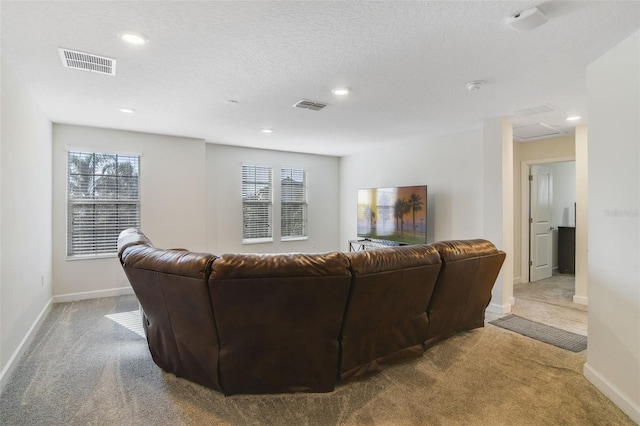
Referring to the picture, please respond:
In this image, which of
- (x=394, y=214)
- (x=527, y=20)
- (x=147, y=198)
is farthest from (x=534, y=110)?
(x=147, y=198)

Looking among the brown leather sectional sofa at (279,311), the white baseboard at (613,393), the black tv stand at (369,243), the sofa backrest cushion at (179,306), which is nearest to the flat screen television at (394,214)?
the black tv stand at (369,243)

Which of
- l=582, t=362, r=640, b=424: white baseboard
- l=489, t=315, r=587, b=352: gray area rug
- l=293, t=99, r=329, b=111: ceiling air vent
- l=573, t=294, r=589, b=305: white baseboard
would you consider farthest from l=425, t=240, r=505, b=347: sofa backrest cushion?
l=573, t=294, r=589, b=305: white baseboard

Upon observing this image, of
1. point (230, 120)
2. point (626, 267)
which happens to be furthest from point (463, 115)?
point (230, 120)

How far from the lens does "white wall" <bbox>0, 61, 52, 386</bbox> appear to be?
2.46m

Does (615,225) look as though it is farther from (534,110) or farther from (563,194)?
(563,194)

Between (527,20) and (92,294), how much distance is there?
565 cm

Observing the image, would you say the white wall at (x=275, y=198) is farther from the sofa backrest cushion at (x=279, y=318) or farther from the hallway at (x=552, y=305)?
the sofa backrest cushion at (x=279, y=318)

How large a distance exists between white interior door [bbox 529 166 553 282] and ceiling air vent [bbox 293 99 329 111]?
407 cm

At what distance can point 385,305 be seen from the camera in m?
2.29

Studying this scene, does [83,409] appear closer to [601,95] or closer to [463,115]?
[601,95]

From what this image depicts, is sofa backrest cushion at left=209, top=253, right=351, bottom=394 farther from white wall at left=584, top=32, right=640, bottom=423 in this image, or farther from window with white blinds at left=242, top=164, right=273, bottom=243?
window with white blinds at left=242, top=164, right=273, bottom=243

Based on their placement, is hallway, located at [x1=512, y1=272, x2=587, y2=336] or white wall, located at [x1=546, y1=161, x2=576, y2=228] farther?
white wall, located at [x1=546, y1=161, x2=576, y2=228]

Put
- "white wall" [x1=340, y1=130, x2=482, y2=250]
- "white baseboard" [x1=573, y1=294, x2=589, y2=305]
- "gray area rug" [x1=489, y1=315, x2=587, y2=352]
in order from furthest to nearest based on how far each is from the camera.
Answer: "white wall" [x1=340, y1=130, x2=482, y2=250], "white baseboard" [x1=573, y1=294, x2=589, y2=305], "gray area rug" [x1=489, y1=315, x2=587, y2=352]

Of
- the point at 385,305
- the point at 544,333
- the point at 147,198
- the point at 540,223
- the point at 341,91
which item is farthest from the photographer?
the point at 540,223
